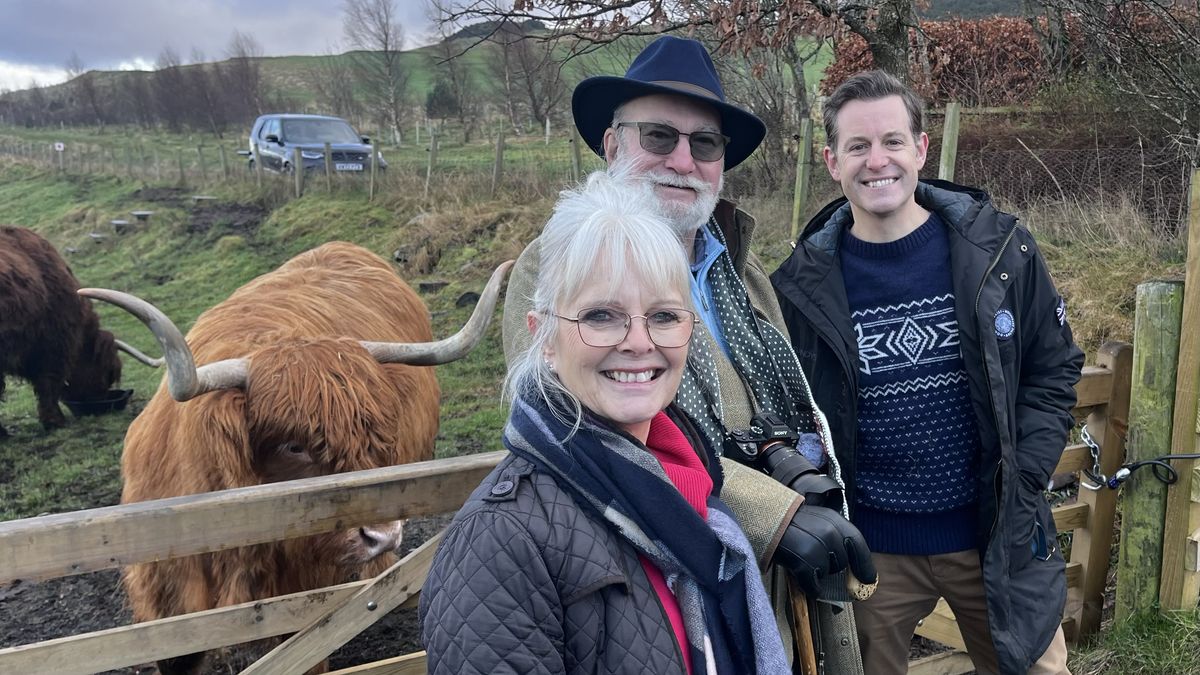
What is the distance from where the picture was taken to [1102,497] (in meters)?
3.27

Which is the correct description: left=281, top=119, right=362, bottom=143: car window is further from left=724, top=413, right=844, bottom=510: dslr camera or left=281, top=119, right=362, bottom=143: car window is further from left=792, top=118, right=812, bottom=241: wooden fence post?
left=724, top=413, right=844, bottom=510: dslr camera

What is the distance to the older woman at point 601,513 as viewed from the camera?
3.94ft

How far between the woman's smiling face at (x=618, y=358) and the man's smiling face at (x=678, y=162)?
0.58m

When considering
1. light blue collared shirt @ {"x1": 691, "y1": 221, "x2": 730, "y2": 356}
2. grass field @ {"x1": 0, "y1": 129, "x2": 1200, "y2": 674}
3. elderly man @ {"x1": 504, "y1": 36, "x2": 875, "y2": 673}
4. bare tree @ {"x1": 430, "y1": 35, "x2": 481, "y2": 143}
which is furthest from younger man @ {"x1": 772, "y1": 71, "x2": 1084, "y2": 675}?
bare tree @ {"x1": 430, "y1": 35, "x2": 481, "y2": 143}

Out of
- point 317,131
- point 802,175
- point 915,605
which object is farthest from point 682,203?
point 317,131

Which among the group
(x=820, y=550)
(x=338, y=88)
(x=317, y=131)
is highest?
(x=338, y=88)

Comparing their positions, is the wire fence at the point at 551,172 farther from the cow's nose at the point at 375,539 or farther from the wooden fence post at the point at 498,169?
the cow's nose at the point at 375,539

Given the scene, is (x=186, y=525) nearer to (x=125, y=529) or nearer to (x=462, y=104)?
(x=125, y=529)

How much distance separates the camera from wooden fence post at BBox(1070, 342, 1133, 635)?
10.5 feet

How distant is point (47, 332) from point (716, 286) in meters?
8.48

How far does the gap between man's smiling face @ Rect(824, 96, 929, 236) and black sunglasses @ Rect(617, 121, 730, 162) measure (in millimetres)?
434

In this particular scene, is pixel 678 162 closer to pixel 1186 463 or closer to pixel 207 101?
pixel 1186 463

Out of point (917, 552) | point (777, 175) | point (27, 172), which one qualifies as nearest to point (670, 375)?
point (917, 552)

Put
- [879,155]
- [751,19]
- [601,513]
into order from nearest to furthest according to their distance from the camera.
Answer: [601,513], [879,155], [751,19]
